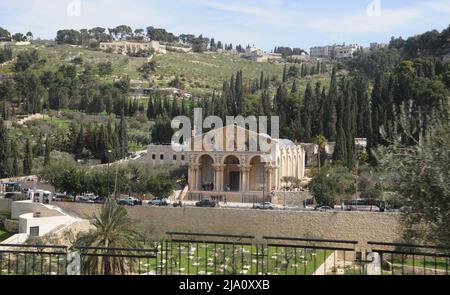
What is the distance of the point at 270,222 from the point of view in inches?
1222

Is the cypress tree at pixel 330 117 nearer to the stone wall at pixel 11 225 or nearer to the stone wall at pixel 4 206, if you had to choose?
the stone wall at pixel 4 206

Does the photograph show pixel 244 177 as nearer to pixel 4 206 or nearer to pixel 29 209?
pixel 29 209

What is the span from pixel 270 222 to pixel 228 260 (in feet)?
25.3

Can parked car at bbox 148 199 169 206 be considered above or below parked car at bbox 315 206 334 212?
below

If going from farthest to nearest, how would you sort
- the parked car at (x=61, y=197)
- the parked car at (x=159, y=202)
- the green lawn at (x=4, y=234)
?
1. the parked car at (x=61, y=197)
2. the parked car at (x=159, y=202)
3. the green lawn at (x=4, y=234)

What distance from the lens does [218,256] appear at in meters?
24.8

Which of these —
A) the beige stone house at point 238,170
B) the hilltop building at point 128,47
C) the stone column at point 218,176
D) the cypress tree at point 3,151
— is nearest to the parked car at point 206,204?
the beige stone house at point 238,170

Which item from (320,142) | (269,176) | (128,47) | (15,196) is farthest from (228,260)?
(128,47)

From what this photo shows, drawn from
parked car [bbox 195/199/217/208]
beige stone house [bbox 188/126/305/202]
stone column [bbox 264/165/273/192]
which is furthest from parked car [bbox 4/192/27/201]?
stone column [bbox 264/165/273/192]

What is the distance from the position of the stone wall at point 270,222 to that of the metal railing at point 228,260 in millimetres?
3611

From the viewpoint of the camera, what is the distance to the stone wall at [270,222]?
29.1m

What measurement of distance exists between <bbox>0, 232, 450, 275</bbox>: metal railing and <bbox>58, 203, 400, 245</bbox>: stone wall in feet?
11.8

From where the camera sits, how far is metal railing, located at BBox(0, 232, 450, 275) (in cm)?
932

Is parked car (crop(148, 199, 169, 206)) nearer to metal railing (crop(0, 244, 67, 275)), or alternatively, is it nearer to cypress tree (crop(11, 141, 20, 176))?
metal railing (crop(0, 244, 67, 275))
